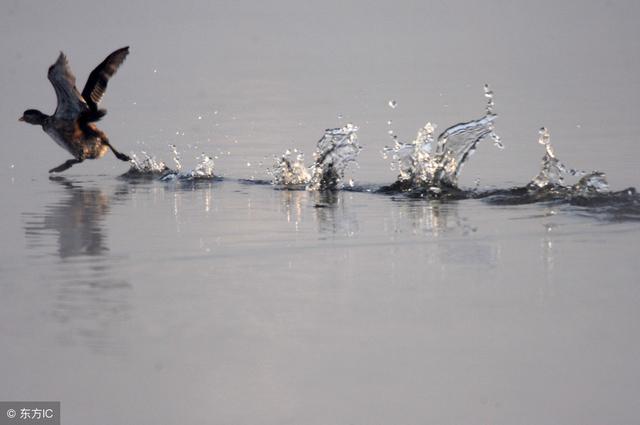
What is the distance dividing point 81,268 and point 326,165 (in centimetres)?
530

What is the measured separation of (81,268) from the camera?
966 centimetres

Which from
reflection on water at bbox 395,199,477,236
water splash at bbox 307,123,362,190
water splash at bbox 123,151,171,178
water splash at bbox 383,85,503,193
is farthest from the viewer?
water splash at bbox 123,151,171,178

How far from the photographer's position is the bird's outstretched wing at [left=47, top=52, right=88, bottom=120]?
15.0 m

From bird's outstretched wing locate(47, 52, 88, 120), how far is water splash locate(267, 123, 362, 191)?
2.47 metres

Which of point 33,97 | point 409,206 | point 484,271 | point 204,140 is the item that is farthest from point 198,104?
point 484,271

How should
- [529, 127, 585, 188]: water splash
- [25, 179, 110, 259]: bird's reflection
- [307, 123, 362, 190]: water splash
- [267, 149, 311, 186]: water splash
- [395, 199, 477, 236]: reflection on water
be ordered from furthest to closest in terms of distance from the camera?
[267, 149, 311, 186]: water splash → [307, 123, 362, 190]: water splash → [529, 127, 585, 188]: water splash → [395, 199, 477, 236]: reflection on water → [25, 179, 110, 259]: bird's reflection

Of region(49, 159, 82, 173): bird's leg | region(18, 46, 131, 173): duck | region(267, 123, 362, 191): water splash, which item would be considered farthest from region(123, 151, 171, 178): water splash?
region(267, 123, 362, 191): water splash

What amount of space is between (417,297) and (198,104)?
15.9 metres

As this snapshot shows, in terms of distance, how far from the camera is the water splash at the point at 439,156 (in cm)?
1376

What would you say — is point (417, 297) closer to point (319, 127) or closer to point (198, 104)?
point (319, 127)

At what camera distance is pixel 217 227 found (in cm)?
1173

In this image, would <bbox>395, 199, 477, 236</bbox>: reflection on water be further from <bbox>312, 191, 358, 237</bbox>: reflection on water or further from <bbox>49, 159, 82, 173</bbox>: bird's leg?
<bbox>49, 159, 82, 173</bbox>: bird's leg

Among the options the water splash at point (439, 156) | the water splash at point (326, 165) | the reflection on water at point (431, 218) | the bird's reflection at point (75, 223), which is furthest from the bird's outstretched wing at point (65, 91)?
the reflection on water at point (431, 218)

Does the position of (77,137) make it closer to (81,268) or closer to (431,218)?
(431,218)
